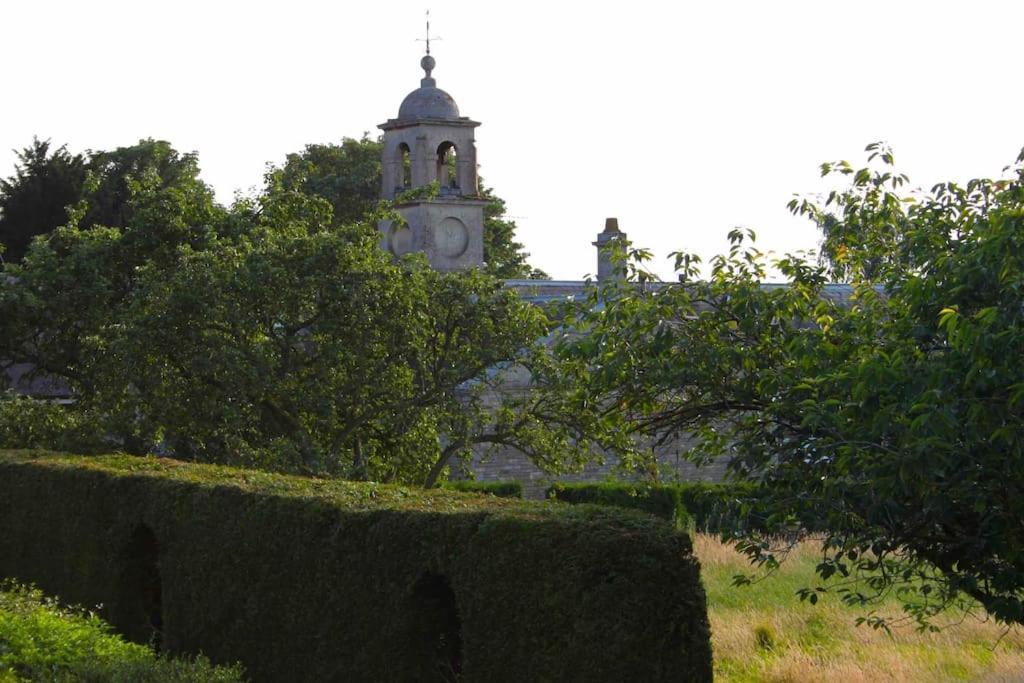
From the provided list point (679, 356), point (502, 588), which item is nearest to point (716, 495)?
point (679, 356)

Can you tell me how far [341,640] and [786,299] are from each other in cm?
419

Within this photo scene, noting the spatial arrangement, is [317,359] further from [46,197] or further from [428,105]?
[46,197]

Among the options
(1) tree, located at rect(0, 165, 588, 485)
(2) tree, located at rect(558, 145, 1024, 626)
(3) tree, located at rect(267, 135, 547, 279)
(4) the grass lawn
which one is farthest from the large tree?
(2) tree, located at rect(558, 145, 1024, 626)

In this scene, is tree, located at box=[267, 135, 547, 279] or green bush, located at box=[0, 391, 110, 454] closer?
green bush, located at box=[0, 391, 110, 454]

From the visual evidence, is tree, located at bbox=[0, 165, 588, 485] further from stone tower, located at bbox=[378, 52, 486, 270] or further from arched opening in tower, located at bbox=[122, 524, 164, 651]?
stone tower, located at bbox=[378, 52, 486, 270]

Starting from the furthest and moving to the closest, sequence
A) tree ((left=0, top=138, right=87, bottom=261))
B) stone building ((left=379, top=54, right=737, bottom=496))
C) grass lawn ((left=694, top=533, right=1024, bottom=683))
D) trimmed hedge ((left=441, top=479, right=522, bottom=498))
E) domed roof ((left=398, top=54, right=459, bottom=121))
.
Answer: tree ((left=0, top=138, right=87, bottom=261)) < domed roof ((left=398, top=54, right=459, bottom=121)) < stone building ((left=379, top=54, right=737, bottom=496)) < trimmed hedge ((left=441, top=479, right=522, bottom=498)) < grass lawn ((left=694, top=533, right=1024, bottom=683))

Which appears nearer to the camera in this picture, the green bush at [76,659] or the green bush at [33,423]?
the green bush at [76,659]

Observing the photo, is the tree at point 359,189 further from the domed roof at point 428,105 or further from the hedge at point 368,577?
the hedge at point 368,577

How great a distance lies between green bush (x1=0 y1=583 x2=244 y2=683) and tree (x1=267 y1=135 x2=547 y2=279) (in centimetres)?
4146

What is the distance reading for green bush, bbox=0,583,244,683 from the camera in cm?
962

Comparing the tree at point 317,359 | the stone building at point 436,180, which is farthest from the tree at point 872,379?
the stone building at point 436,180

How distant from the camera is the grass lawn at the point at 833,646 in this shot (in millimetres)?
13792

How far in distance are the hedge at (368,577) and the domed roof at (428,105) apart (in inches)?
836

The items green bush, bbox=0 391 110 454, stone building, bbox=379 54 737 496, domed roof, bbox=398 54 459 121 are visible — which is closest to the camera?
green bush, bbox=0 391 110 454
